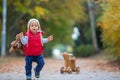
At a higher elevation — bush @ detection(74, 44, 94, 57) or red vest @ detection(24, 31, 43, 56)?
bush @ detection(74, 44, 94, 57)

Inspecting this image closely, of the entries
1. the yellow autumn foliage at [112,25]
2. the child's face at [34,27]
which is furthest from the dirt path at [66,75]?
the child's face at [34,27]

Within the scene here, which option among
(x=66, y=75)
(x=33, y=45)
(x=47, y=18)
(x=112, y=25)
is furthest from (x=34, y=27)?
(x=47, y=18)

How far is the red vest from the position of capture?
13.8 m

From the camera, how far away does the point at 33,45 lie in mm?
13844

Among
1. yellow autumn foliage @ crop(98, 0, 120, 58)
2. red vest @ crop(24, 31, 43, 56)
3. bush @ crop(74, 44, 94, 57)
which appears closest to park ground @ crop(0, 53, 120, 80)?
yellow autumn foliage @ crop(98, 0, 120, 58)

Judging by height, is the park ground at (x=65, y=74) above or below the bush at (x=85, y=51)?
below

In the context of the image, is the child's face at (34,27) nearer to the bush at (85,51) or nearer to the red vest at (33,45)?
the red vest at (33,45)

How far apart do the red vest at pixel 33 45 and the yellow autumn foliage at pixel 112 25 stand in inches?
339

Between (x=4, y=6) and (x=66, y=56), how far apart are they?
2023 centimetres

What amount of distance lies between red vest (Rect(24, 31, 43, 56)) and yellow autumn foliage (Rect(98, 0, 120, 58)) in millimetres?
8614

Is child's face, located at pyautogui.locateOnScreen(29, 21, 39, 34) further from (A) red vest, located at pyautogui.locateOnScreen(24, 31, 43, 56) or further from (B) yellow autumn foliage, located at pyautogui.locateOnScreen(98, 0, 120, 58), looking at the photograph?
(B) yellow autumn foliage, located at pyautogui.locateOnScreen(98, 0, 120, 58)

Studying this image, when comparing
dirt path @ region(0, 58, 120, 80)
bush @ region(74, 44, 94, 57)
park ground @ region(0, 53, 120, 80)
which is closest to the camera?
dirt path @ region(0, 58, 120, 80)

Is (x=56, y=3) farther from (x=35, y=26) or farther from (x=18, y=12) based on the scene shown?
(x=35, y=26)

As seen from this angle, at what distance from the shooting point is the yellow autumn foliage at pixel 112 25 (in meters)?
22.5
